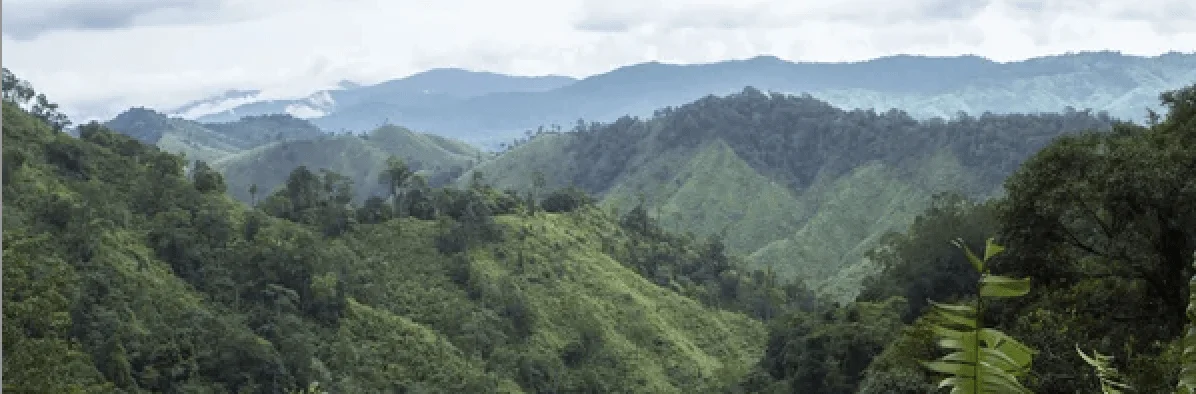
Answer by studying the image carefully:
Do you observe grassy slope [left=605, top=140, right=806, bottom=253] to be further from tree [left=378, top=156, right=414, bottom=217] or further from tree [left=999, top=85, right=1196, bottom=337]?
tree [left=999, top=85, right=1196, bottom=337]

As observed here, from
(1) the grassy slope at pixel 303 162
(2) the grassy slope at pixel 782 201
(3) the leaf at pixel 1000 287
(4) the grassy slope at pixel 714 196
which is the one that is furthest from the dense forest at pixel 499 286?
(1) the grassy slope at pixel 303 162

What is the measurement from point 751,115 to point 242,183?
69019 mm

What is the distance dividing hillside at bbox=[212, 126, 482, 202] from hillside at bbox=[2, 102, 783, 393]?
84703mm

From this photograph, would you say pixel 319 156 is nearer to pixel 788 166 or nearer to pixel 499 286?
pixel 788 166

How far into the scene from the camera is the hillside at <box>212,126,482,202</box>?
154m

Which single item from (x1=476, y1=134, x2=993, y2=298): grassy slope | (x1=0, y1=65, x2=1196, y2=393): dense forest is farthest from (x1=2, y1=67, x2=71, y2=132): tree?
(x1=476, y1=134, x2=993, y2=298): grassy slope

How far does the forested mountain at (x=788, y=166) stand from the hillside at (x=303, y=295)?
160 ft

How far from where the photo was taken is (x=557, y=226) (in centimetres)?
6650

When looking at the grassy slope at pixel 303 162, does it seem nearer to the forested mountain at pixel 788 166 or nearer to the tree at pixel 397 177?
the forested mountain at pixel 788 166

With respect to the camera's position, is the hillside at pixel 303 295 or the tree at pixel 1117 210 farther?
the hillside at pixel 303 295

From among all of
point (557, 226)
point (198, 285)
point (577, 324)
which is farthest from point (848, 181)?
point (198, 285)

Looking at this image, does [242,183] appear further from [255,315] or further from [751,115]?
[255,315]

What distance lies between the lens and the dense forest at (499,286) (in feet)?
65.8

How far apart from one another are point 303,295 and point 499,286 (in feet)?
38.3
